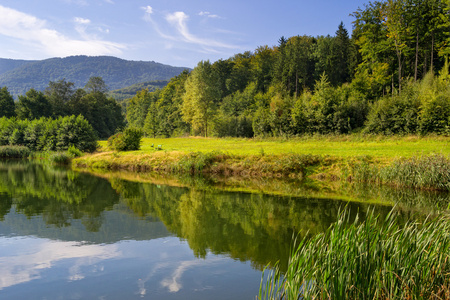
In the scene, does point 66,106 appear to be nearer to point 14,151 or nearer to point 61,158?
point 14,151

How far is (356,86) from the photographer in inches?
1987

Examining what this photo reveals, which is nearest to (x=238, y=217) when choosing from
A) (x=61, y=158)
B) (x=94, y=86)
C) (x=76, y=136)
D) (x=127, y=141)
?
(x=127, y=141)

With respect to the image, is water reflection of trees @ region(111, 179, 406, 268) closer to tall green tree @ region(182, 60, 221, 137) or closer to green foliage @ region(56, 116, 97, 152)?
green foliage @ region(56, 116, 97, 152)

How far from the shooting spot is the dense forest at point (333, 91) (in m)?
36.6

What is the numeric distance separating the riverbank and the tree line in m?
5.77

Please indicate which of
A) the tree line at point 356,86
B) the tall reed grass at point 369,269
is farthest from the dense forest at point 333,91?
the tall reed grass at point 369,269

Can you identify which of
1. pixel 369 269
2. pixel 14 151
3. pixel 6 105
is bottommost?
pixel 14 151

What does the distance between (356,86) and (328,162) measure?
3104 centimetres

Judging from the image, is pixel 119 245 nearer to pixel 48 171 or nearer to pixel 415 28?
pixel 48 171

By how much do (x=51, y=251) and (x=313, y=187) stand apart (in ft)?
52.6

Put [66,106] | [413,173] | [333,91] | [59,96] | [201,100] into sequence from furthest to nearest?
1. [59,96]
2. [66,106]
3. [201,100]
4. [333,91]
5. [413,173]

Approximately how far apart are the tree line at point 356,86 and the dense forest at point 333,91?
138 millimetres

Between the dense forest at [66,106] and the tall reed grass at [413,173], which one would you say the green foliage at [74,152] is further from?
the tall reed grass at [413,173]

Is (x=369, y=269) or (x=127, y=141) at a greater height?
(x=127, y=141)
